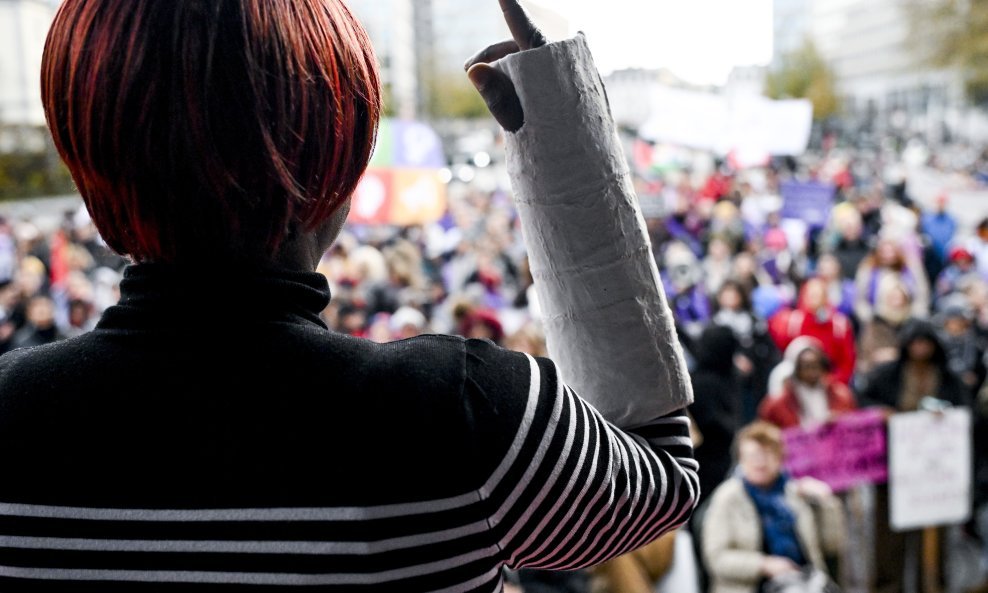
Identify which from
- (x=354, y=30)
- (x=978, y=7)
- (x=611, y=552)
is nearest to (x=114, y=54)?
(x=354, y=30)

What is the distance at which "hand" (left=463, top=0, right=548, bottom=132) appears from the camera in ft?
3.22

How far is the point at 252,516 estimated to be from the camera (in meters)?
0.85

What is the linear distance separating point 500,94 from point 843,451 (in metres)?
4.74

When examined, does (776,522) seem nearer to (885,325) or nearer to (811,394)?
Answer: (811,394)

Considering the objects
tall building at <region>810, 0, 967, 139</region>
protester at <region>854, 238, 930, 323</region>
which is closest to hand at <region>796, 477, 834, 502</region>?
protester at <region>854, 238, 930, 323</region>

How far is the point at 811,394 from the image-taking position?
6.05m

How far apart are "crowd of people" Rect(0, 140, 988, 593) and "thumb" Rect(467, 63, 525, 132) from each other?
39cm

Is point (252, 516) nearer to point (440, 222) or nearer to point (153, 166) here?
point (153, 166)

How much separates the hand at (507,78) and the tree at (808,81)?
68302 mm

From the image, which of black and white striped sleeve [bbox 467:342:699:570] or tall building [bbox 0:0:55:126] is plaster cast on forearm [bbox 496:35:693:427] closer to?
black and white striped sleeve [bbox 467:342:699:570]

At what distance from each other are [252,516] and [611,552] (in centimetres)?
34

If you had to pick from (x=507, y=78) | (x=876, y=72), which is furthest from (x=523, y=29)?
(x=876, y=72)

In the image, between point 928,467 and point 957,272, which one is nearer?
point 928,467

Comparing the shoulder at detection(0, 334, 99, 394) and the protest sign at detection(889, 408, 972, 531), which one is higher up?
the shoulder at detection(0, 334, 99, 394)
